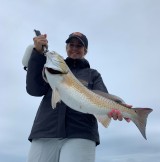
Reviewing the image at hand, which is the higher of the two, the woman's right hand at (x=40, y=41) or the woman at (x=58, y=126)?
the woman's right hand at (x=40, y=41)

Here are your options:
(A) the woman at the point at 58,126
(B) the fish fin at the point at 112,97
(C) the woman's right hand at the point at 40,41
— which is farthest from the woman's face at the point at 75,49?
(B) the fish fin at the point at 112,97

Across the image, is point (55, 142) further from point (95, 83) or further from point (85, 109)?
point (95, 83)

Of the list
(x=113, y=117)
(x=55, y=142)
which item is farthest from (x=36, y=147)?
(x=113, y=117)

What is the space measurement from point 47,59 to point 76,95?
2.62 ft

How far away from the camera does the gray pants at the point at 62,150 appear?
7.39 metres

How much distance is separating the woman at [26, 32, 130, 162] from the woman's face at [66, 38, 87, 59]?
447mm

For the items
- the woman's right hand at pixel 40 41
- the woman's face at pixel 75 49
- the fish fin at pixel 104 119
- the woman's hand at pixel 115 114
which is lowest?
the fish fin at pixel 104 119

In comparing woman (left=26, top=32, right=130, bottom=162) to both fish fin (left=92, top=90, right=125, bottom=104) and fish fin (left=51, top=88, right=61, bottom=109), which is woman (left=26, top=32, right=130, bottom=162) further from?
fish fin (left=51, top=88, right=61, bottom=109)

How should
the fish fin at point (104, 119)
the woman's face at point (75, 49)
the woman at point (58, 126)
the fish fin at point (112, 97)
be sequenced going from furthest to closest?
1. the woman's face at point (75, 49)
2. the fish fin at point (112, 97)
3. the woman at point (58, 126)
4. the fish fin at point (104, 119)

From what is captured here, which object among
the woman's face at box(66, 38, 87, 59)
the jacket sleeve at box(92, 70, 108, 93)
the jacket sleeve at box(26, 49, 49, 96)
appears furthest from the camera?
the woman's face at box(66, 38, 87, 59)

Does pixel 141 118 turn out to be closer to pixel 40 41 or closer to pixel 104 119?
pixel 104 119

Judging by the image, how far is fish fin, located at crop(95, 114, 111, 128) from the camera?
729cm

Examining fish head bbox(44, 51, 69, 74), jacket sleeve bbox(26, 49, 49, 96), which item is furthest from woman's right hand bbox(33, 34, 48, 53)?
fish head bbox(44, 51, 69, 74)

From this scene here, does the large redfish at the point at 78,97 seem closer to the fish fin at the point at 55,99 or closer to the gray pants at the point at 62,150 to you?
the fish fin at the point at 55,99
